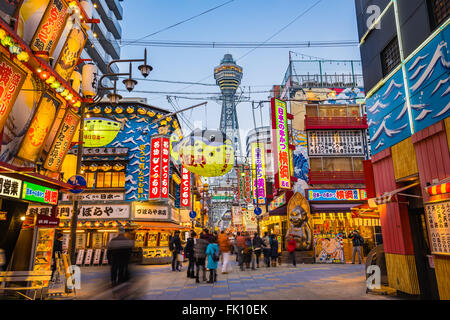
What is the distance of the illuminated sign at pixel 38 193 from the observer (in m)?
9.77

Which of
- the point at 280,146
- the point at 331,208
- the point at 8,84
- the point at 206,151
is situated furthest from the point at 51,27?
the point at 331,208

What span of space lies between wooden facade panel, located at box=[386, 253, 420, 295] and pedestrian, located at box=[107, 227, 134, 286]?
797cm

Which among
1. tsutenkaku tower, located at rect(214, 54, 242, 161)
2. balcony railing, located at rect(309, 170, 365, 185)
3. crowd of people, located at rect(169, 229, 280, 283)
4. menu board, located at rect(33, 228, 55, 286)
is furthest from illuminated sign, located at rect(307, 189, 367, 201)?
tsutenkaku tower, located at rect(214, 54, 242, 161)

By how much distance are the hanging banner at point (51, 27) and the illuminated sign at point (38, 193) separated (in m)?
4.24

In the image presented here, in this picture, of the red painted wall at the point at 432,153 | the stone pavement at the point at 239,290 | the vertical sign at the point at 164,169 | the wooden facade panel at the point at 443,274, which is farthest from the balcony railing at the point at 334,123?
the wooden facade panel at the point at 443,274

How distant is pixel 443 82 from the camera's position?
735cm

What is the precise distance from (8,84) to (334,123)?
22243 millimetres

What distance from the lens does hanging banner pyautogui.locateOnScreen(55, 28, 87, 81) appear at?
35.6ft

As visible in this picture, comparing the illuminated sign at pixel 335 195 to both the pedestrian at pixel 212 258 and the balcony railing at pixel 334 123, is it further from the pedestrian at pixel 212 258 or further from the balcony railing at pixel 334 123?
the pedestrian at pixel 212 258

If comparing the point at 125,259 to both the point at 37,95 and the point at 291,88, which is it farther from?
the point at 291,88

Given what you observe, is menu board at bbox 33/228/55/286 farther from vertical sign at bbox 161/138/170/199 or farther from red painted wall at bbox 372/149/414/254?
red painted wall at bbox 372/149/414/254

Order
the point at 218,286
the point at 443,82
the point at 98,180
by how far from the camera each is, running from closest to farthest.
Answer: the point at 443,82, the point at 218,286, the point at 98,180
